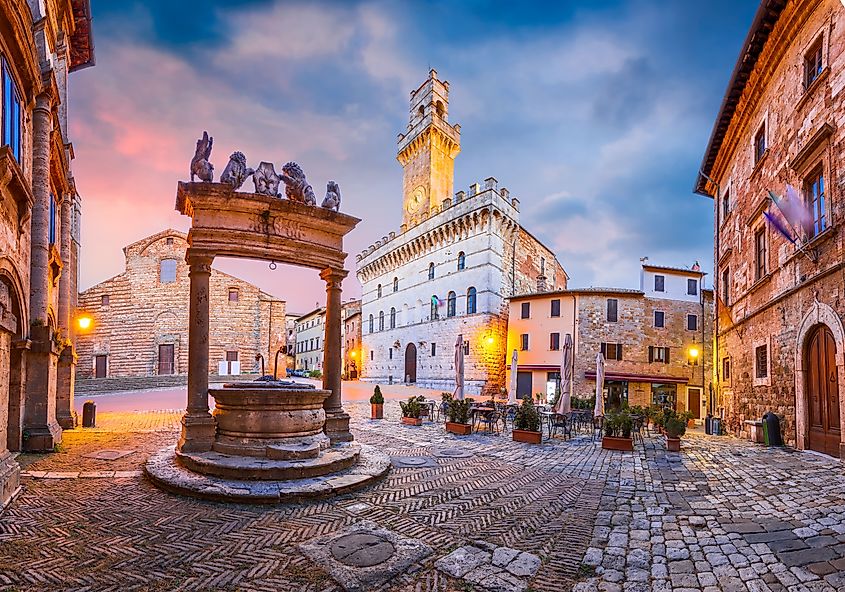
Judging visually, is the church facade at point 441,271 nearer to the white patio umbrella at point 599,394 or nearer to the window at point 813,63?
the white patio umbrella at point 599,394

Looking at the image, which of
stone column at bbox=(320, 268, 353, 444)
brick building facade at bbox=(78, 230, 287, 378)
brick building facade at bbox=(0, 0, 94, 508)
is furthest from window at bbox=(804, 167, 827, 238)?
brick building facade at bbox=(78, 230, 287, 378)

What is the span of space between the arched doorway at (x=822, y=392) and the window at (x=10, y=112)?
50.6 feet

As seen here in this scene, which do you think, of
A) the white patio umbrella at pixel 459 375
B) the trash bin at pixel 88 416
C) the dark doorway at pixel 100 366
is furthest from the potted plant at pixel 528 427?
the dark doorway at pixel 100 366

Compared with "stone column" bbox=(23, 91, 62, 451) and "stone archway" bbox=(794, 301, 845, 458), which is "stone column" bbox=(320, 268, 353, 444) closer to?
"stone column" bbox=(23, 91, 62, 451)

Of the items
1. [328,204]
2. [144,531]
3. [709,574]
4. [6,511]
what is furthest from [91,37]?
[709,574]

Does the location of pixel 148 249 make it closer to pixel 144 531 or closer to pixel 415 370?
pixel 415 370

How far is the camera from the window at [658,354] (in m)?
28.8

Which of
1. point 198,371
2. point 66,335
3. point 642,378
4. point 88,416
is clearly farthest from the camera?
point 642,378

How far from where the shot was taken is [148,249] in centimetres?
3453

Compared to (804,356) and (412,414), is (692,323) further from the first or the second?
(412,414)

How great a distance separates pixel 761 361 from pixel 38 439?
18319 millimetres

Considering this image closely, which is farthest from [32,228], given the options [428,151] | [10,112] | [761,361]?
[428,151]

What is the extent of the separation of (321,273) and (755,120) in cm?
1436

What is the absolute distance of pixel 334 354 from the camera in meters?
10.0
